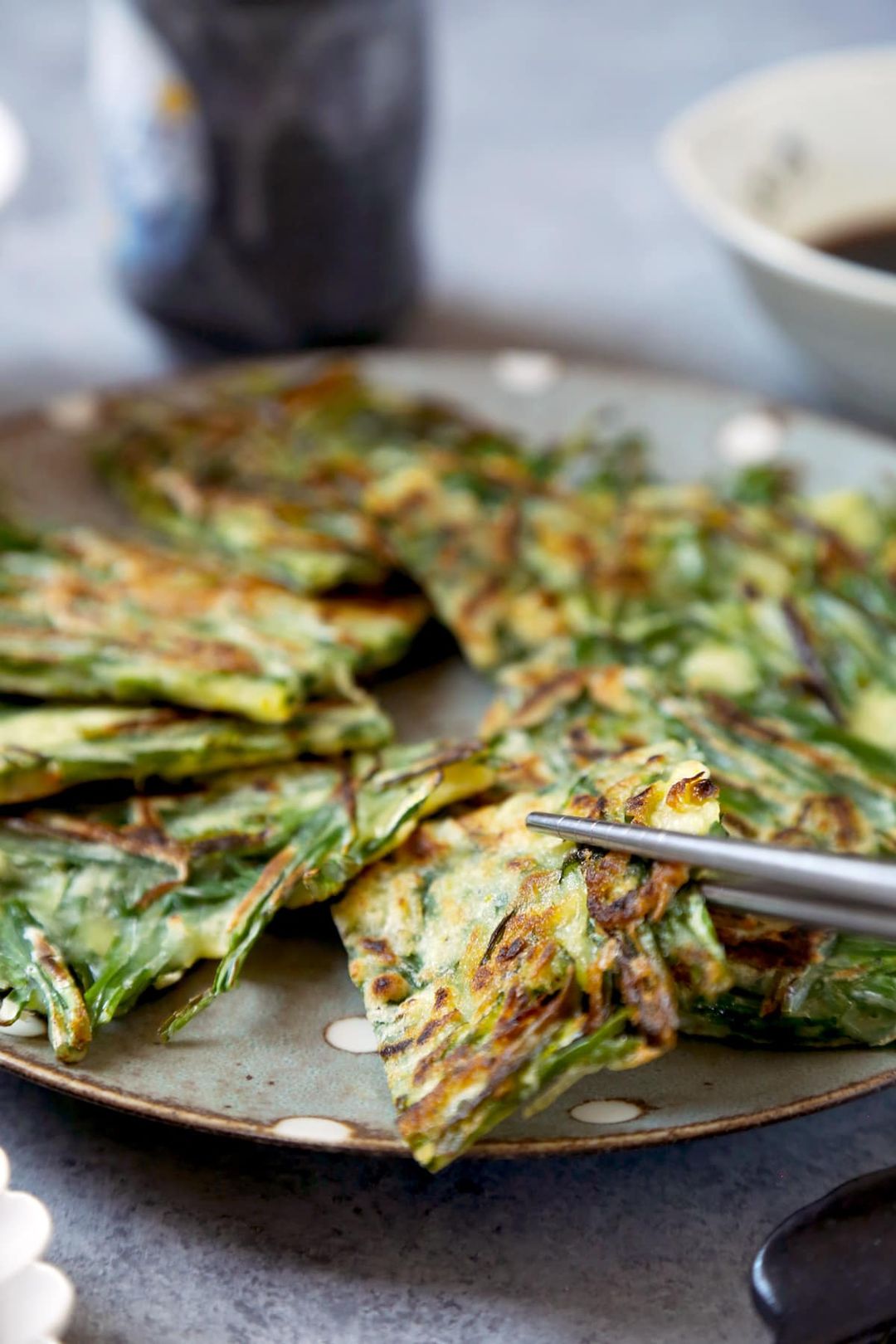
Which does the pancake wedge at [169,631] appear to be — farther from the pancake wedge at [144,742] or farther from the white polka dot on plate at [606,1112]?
the white polka dot on plate at [606,1112]

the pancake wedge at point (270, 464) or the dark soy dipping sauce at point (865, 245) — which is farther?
the dark soy dipping sauce at point (865, 245)

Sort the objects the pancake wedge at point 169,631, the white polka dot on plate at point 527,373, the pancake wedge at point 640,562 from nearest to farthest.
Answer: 1. the pancake wedge at point 169,631
2. the pancake wedge at point 640,562
3. the white polka dot on plate at point 527,373

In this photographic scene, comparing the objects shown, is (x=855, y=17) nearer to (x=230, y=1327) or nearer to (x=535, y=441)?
(x=535, y=441)

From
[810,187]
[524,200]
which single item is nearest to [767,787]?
[810,187]

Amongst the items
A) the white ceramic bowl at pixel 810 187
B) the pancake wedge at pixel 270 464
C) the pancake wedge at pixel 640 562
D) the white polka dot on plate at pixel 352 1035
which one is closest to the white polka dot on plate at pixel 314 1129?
the white polka dot on plate at pixel 352 1035

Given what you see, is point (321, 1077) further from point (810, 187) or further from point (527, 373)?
point (810, 187)

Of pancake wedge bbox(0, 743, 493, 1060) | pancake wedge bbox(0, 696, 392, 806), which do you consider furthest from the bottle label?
pancake wedge bbox(0, 743, 493, 1060)

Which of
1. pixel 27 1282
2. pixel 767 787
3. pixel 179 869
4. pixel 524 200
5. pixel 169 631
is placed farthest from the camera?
pixel 524 200

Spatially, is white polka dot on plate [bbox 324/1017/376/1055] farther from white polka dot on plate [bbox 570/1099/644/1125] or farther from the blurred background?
the blurred background
